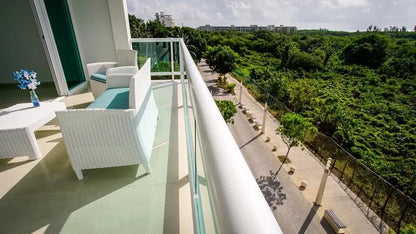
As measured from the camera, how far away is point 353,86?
123 feet

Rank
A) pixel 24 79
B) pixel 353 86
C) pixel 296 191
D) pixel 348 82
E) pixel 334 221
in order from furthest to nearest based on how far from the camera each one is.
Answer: pixel 348 82
pixel 353 86
pixel 296 191
pixel 334 221
pixel 24 79

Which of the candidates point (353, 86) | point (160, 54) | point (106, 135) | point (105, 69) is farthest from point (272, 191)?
point (353, 86)

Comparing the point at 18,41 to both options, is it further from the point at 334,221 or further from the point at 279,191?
the point at 334,221

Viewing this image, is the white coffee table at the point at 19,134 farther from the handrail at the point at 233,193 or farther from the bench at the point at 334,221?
the bench at the point at 334,221

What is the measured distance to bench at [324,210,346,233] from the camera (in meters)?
8.73

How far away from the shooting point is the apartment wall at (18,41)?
4.21 m

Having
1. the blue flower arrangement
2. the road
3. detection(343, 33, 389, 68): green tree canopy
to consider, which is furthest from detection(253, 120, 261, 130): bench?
detection(343, 33, 389, 68): green tree canopy

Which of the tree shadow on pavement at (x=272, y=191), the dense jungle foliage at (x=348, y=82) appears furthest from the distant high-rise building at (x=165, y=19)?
the tree shadow on pavement at (x=272, y=191)

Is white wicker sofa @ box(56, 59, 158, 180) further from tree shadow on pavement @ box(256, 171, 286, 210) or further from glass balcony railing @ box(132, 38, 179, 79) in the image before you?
tree shadow on pavement @ box(256, 171, 286, 210)

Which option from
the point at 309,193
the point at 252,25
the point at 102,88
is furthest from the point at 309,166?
the point at 252,25

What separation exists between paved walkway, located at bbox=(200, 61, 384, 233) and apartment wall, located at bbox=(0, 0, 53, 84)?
10.3 m

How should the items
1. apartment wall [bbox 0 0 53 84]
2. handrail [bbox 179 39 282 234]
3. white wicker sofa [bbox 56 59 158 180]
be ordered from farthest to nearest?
1. apartment wall [bbox 0 0 53 84]
2. white wicker sofa [bbox 56 59 158 180]
3. handrail [bbox 179 39 282 234]

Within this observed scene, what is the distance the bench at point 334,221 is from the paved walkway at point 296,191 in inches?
8.9

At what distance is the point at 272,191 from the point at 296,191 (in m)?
1.25
